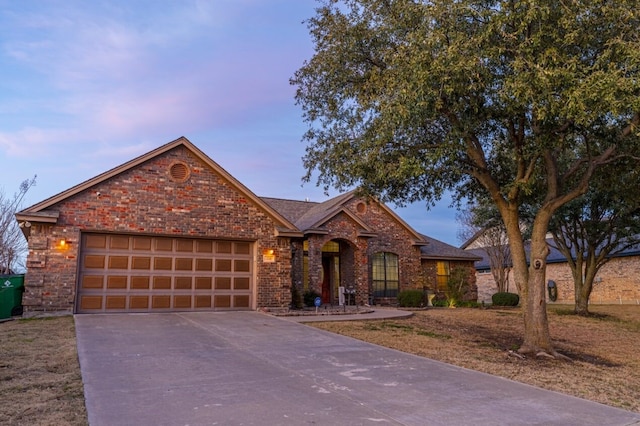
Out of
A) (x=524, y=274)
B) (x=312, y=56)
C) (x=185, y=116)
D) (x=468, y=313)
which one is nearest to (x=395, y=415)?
(x=524, y=274)

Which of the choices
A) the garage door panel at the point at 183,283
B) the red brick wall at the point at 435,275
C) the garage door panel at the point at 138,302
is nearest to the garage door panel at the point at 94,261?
the garage door panel at the point at 138,302

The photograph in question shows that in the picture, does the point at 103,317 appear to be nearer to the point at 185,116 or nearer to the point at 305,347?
the point at 305,347

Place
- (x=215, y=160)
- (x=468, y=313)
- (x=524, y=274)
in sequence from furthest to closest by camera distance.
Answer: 1. (x=468, y=313)
2. (x=215, y=160)
3. (x=524, y=274)

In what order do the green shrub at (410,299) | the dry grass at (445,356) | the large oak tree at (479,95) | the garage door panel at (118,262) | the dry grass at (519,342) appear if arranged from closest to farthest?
the dry grass at (445,356)
the dry grass at (519,342)
the large oak tree at (479,95)
the garage door panel at (118,262)
the green shrub at (410,299)

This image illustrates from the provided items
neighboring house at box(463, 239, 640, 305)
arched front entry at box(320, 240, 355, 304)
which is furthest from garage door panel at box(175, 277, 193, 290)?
neighboring house at box(463, 239, 640, 305)

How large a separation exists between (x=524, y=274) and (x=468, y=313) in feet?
29.6

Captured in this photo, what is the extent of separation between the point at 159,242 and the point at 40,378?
29.8 ft

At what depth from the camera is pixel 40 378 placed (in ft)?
23.0

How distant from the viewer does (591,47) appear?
10.1 meters

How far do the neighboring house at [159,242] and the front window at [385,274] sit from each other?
7.30 meters

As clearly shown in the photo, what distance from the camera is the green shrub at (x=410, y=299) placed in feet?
70.6

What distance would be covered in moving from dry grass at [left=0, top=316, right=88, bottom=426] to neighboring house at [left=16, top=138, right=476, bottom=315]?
313 cm

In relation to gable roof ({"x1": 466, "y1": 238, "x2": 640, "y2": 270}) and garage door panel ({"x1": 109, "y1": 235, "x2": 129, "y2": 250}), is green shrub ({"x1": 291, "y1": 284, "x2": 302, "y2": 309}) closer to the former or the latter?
garage door panel ({"x1": 109, "y1": 235, "x2": 129, "y2": 250})

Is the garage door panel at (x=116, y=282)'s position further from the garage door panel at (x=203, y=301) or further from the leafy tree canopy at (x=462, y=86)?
the leafy tree canopy at (x=462, y=86)
